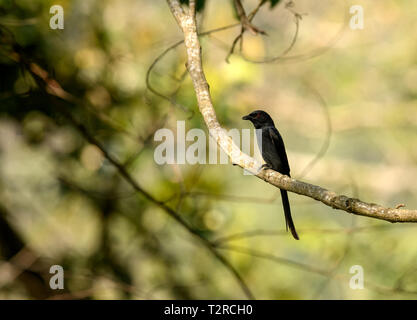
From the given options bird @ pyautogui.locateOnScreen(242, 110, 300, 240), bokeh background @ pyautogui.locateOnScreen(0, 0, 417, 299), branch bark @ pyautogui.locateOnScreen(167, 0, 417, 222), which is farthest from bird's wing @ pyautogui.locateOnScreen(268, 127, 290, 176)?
branch bark @ pyautogui.locateOnScreen(167, 0, 417, 222)

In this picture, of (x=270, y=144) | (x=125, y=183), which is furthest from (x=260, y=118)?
(x=125, y=183)

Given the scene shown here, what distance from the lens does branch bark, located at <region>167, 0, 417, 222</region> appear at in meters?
1.73

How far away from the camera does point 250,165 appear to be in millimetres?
1975

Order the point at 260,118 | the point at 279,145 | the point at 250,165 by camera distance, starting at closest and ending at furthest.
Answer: the point at 250,165
the point at 279,145
the point at 260,118

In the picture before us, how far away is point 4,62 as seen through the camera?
4.23 m

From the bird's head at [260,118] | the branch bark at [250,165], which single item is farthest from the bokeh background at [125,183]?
the branch bark at [250,165]

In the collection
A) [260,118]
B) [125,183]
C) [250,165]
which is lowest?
[250,165]

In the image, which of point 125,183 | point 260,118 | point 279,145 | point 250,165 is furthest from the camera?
point 125,183

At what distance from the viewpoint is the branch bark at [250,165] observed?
1732mm

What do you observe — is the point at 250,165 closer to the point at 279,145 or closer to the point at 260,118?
the point at 279,145

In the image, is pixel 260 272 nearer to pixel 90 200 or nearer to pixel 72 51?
pixel 90 200

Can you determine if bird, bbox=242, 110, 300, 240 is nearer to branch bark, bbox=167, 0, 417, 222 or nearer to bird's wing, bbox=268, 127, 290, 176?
bird's wing, bbox=268, 127, 290, 176
